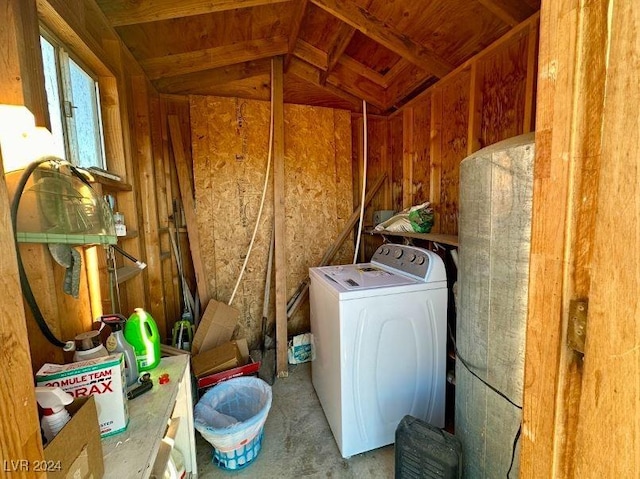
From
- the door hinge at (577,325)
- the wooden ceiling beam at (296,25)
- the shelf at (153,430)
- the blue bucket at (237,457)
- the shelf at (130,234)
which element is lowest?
the blue bucket at (237,457)

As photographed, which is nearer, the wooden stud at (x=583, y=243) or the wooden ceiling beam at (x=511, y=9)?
the wooden stud at (x=583, y=243)

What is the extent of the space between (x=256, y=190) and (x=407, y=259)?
1.47m

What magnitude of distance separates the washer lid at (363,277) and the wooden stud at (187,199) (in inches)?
44.1

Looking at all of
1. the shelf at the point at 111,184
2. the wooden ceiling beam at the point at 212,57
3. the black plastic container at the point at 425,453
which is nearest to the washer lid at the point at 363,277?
the black plastic container at the point at 425,453

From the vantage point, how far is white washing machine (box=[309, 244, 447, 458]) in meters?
1.40

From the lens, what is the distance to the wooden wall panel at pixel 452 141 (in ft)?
6.05

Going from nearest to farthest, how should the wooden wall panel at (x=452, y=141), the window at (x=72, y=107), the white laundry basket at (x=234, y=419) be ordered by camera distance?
the window at (x=72, y=107), the white laundry basket at (x=234, y=419), the wooden wall panel at (x=452, y=141)

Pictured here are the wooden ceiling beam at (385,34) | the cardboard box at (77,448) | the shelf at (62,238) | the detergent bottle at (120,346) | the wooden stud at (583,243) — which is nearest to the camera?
the wooden stud at (583,243)

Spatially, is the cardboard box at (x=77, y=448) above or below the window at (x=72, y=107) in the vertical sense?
below

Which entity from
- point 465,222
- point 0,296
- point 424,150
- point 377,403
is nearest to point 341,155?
point 424,150

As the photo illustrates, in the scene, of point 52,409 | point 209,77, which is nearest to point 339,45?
point 209,77

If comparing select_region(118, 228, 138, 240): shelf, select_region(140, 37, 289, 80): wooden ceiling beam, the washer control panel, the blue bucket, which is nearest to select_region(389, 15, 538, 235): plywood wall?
the washer control panel

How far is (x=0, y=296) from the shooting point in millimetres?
359

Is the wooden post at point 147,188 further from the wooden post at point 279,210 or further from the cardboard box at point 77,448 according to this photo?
the cardboard box at point 77,448
